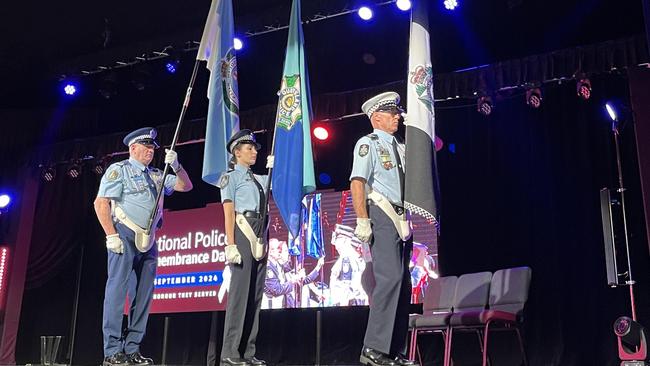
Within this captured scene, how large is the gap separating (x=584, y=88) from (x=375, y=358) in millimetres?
3778

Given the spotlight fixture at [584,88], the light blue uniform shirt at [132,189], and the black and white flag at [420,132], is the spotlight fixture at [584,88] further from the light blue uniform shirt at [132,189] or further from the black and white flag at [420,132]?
the light blue uniform shirt at [132,189]

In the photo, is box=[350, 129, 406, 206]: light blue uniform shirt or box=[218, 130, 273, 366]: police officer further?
box=[218, 130, 273, 366]: police officer

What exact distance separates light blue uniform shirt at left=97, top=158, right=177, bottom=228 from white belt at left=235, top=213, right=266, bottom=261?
Result: 0.70m

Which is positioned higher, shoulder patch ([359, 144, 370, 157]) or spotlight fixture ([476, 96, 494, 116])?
spotlight fixture ([476, 96, 494, 116])

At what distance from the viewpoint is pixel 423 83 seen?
12.8 ft

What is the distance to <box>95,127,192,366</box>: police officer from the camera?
13.9 ft

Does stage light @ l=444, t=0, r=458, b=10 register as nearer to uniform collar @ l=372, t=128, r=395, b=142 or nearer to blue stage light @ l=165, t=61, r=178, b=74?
uniform collar @ l=372, t=128, r=395, b=142

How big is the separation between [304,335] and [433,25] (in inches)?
146

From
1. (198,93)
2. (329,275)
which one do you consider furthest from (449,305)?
(198,93)

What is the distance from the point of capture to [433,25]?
7027 mm

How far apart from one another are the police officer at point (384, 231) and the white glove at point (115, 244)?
5.59 feet

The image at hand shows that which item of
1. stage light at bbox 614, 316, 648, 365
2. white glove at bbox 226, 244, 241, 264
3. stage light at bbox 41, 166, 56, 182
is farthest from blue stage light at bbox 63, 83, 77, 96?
stage light at bbox 614, 316, 648, 365

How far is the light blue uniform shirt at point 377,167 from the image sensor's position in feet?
12.0

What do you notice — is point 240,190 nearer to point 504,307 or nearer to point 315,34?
point 504,307
